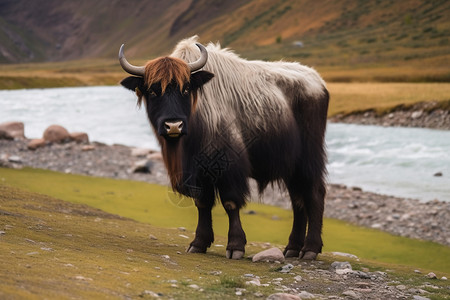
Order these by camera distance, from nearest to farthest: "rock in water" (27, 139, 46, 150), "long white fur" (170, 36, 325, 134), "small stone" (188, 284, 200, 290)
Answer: "small stone" (188, 284, 200, 290) → "long white fur" (170, 36, 325, 134) → "rock in water" (27, 139, 46, 150)

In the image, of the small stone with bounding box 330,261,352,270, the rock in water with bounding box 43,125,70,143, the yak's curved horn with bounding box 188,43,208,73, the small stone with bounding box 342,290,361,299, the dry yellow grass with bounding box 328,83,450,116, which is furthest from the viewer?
the dry yellow grass with bounding box 328,83,450,116

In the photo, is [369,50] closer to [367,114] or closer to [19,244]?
[367,114]

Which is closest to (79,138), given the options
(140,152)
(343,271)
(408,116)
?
(140,152)

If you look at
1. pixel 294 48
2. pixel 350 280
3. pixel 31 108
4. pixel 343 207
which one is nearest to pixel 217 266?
pixel 350 280

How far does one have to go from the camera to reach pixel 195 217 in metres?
12.8

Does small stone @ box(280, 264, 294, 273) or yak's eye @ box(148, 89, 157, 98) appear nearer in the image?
small stone @ box(280, 264, 294, 273)

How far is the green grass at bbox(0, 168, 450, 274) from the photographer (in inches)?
420

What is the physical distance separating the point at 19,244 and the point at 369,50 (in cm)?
8286

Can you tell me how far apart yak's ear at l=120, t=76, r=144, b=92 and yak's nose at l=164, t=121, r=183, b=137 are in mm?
707

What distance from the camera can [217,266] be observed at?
6156 millimetres

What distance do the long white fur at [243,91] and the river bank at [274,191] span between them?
1349 millimetres

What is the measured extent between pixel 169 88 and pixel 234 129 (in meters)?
1.05

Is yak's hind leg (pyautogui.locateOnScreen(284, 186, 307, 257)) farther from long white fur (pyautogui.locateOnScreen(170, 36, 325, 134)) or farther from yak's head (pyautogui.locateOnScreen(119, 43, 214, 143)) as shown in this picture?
yak's head (pyautogui.locateOnScreen(119, 43, 214, 143))

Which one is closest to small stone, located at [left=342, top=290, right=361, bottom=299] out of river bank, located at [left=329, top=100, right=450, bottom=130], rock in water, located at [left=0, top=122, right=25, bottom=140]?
rock in water, located at [left=0, top=122, right=25, bottom=140]
